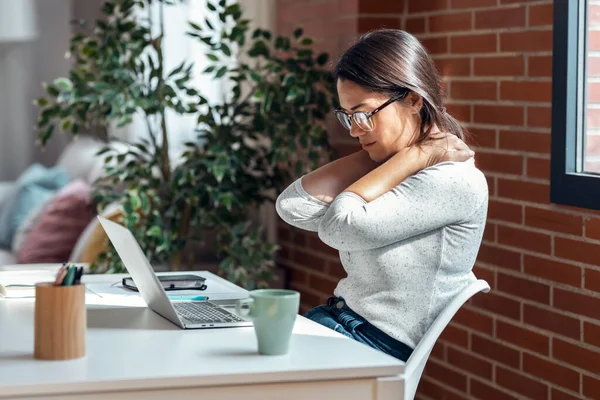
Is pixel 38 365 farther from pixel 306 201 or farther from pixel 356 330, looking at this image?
pixel 306 201

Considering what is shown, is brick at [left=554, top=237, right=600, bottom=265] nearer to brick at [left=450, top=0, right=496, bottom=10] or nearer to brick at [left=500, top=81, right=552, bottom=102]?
brick at [left=500, top=81, right=552, bottom=102]

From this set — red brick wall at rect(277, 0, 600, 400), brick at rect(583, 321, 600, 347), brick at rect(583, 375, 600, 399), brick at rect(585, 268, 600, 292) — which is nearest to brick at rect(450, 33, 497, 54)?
red brick wall at rect(277, 0, 600, 400)

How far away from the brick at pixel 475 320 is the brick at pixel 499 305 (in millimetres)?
30

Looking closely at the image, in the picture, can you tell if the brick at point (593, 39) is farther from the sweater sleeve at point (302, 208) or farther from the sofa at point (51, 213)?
the sofa at point (51, 213)

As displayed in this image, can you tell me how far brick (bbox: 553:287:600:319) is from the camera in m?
2.46

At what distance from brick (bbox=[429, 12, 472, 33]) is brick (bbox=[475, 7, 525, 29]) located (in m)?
0.06

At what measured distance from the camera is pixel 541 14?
8.65 feet

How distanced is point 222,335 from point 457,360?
63.2 inches

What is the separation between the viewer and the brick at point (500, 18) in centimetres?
273

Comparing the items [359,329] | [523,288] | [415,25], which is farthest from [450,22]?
[359,329]

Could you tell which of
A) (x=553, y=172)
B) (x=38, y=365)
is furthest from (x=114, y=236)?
(x=553, y=172)

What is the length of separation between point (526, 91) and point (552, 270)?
50 cm

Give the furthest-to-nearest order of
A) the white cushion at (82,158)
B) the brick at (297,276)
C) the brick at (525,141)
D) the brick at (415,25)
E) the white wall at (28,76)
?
the white wall at (28,76), the white cushion at (82,158), the brick at (297,276), the brick at (415,25), the brick at (525,141)

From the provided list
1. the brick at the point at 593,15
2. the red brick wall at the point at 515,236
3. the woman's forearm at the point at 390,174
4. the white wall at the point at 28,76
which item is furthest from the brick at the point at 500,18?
the white wall at the point at 28,76
